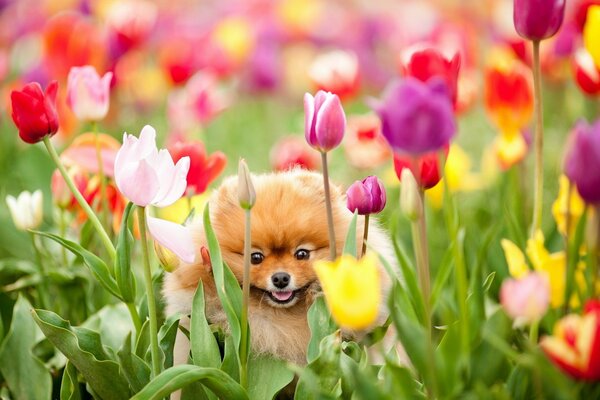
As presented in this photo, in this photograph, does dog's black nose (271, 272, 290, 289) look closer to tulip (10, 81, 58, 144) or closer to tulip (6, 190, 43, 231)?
tulip (10, 81, 58, 144)

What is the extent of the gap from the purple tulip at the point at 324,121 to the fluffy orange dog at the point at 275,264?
25 centimetres

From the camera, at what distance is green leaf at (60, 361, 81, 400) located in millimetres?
1675

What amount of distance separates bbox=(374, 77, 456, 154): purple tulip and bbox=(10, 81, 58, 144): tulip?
739 millimetres

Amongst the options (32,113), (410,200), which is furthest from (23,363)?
(410,200)

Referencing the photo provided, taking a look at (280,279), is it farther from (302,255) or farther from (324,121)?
(324,121)

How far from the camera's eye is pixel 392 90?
1.15 meters

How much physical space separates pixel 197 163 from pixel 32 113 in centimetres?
38

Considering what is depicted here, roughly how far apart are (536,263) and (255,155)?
2.67 metres

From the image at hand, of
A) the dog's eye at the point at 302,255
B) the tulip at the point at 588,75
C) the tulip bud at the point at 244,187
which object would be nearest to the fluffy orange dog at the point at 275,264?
the dog's eye at the point at 302,255

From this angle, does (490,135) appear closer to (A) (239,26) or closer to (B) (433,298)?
(A) (239,26)

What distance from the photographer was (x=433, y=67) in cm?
149

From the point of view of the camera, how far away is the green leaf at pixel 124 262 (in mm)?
1521

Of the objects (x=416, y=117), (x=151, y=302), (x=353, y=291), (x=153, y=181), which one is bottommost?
(x=151, y=302)

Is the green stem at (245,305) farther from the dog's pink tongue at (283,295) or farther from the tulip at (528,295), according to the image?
the tulip at (528,295)
